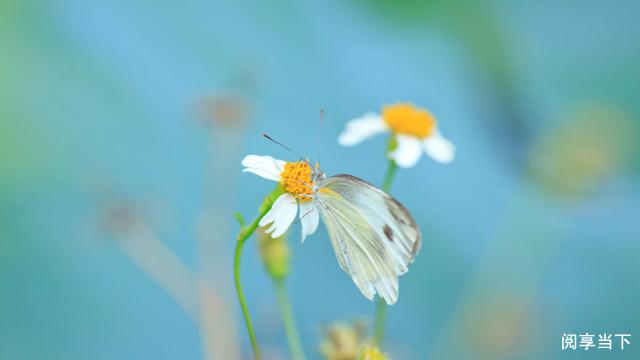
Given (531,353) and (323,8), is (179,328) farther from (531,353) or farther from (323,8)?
(323,8)


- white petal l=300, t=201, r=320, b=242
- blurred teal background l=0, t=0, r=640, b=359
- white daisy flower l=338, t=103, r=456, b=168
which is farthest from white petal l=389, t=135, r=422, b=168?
blurred teal background l=0, t=0, r=640, b=359

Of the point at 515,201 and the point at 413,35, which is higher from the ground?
the point at 413,35

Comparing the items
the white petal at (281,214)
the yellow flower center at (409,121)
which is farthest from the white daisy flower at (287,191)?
the yellow flower center at (409,121)

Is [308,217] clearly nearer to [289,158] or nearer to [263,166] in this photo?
[263,166]

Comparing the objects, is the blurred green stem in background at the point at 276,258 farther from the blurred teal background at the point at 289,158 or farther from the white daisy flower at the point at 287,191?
the blurred teal background at the point at 289,158

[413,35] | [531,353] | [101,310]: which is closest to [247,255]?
[101,310]
